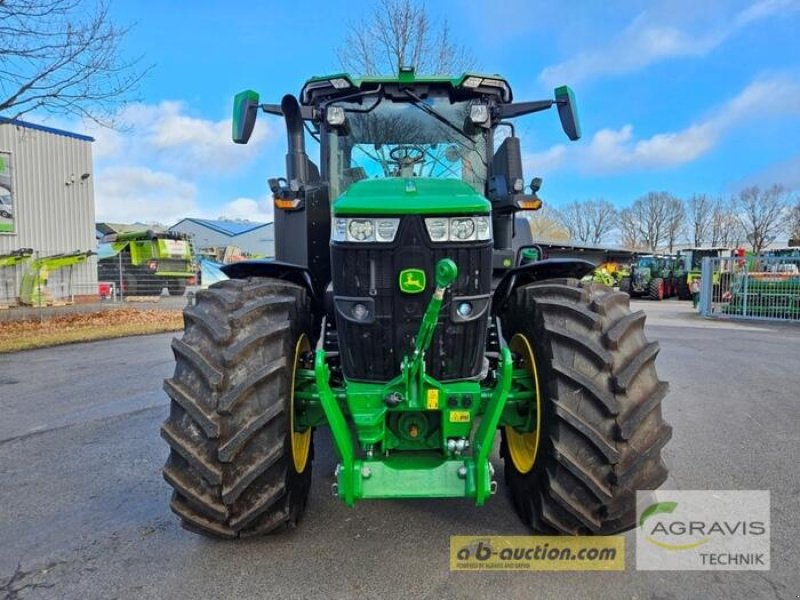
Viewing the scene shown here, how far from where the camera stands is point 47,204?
61.2ft

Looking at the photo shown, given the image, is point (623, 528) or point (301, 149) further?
point (301, 149)

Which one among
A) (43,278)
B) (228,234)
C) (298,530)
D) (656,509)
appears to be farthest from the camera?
(228,234)

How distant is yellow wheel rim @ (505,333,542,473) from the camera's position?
289 cm

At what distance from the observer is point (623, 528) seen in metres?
2.78

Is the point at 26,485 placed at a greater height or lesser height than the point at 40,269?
lesser

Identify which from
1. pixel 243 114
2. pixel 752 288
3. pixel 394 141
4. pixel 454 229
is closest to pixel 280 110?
pixel 243 114

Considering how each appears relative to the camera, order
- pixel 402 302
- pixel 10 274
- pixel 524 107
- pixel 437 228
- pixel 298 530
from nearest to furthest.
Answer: pixel 437 228
pixel 402 302
pixel 298 530
pixel 524 107
pixel 10 274

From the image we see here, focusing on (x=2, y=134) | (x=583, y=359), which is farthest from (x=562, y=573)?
(x=2, y=134)

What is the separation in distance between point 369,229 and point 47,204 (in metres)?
20.0

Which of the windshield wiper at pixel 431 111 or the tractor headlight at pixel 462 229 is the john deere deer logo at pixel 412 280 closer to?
the tractor headlight at pixel 462 229

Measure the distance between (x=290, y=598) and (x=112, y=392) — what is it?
17.3 ft

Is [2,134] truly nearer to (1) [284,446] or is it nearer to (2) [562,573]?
(1) [284,446]

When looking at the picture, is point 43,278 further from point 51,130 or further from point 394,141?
point 394,141

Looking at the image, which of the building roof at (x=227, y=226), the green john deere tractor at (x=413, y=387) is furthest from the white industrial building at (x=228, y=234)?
the green john deere tractor at (x=413, y=387)
